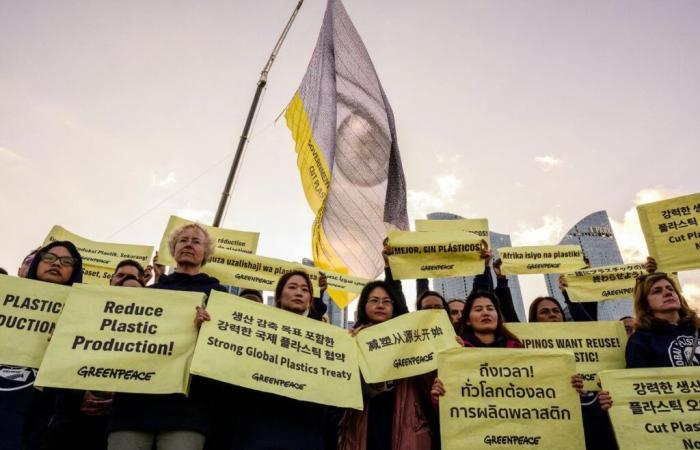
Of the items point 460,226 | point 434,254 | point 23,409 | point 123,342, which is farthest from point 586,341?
point 23,409

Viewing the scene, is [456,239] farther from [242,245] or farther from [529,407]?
[242,245]

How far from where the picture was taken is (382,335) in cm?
A: 387

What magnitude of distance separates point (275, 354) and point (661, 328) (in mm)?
3396

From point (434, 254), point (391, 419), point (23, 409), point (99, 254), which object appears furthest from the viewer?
point (99, 254)

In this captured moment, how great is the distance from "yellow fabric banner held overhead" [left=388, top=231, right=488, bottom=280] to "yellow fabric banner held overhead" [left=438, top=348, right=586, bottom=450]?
1997 mm

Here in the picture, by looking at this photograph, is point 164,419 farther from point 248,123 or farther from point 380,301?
point 248,123

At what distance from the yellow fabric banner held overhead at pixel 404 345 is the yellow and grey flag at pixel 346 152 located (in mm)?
3487

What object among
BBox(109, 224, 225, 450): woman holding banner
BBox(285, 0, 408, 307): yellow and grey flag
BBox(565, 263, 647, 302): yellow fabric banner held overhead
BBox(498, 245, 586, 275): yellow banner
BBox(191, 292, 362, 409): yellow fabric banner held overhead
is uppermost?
BBox(285, 0, 408, 307): yellow and grey flag

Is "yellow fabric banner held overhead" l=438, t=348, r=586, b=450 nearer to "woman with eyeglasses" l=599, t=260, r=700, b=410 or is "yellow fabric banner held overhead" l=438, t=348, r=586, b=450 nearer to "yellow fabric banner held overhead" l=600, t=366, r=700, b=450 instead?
"yellow fabric banner held overhead" l=600, t=366, r=700, b=450

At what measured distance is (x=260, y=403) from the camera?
3.23m

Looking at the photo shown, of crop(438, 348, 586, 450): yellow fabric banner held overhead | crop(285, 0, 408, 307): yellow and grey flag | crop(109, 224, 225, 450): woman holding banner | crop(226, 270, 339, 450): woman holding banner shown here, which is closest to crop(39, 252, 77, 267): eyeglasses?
crop(109, 224, 225, 450): woman holding banner

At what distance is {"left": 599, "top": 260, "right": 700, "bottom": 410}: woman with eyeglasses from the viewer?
370 centimetres

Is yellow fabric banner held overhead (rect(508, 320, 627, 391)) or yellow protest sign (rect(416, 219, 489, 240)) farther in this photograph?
yellow protest sign (rect(416, 219, 489, 240))

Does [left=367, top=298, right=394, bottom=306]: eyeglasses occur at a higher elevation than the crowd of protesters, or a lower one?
higher
